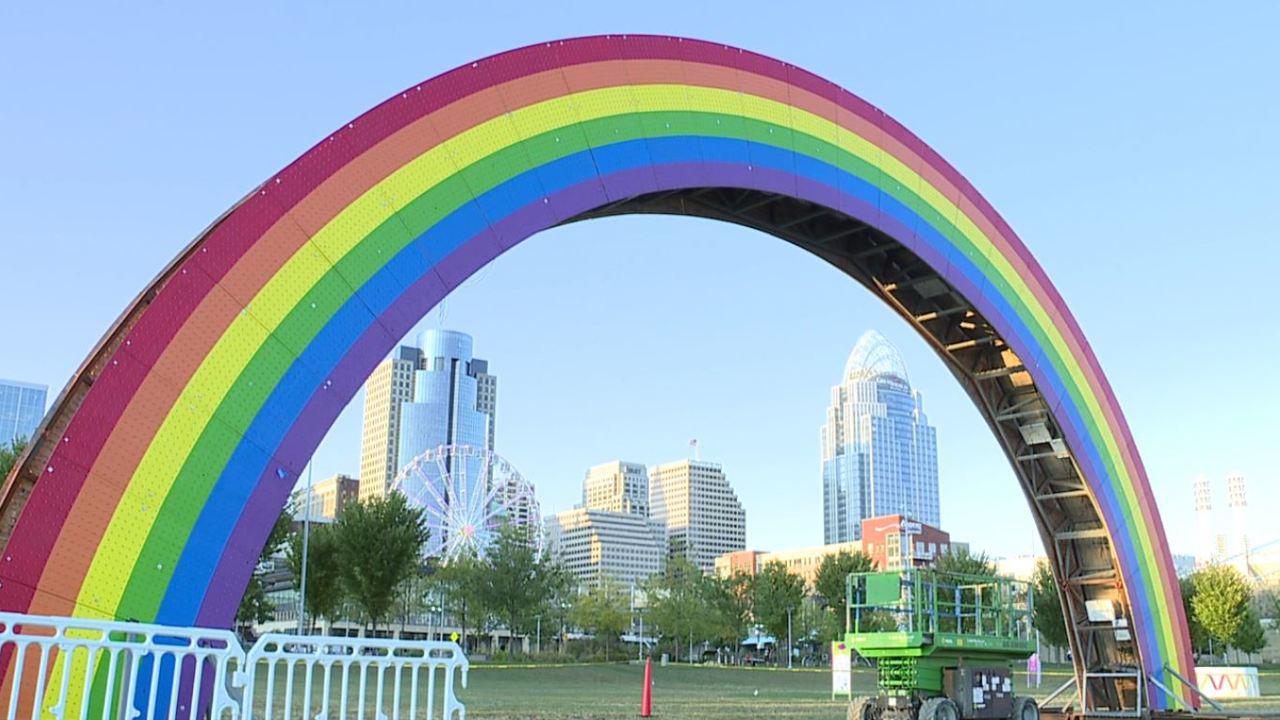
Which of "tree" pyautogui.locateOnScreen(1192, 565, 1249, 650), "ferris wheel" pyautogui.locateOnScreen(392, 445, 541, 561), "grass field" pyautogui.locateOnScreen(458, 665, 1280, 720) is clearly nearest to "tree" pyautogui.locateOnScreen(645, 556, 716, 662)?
"ferris wheel" pyautogui.locateOnScreen(392, 445, 541, 561)

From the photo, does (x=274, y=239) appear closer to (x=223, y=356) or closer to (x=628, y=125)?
(x=223, y=356)

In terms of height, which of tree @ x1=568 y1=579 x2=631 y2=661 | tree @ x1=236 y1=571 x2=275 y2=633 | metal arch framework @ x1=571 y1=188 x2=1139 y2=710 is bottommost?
tree @ x1=568 y1=579 x2=631 y2=661

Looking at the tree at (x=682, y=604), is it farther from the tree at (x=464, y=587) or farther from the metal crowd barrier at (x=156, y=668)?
the metal crowd barrier at (x=156, y=668)

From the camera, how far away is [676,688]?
36219mm

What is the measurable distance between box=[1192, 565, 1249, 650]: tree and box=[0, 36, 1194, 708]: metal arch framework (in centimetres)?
5423

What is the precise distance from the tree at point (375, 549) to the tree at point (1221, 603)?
46.3m

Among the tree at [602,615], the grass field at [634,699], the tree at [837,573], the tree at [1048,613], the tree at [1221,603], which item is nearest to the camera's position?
the grass field at [634,699]

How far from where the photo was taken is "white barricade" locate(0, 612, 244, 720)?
230 inches

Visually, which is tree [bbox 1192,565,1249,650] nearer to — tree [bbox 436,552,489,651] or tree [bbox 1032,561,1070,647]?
tree [bbox 1032,561,1070,647]

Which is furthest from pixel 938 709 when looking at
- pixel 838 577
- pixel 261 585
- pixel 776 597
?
pixel 776 597

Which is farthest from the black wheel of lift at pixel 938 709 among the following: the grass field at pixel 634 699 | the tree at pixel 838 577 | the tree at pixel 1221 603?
the tree at pixel 1221 603

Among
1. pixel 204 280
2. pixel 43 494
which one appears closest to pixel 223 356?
pixel 204 280

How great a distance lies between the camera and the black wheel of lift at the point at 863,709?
1666 centimetres

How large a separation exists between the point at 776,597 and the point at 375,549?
38.5 m
